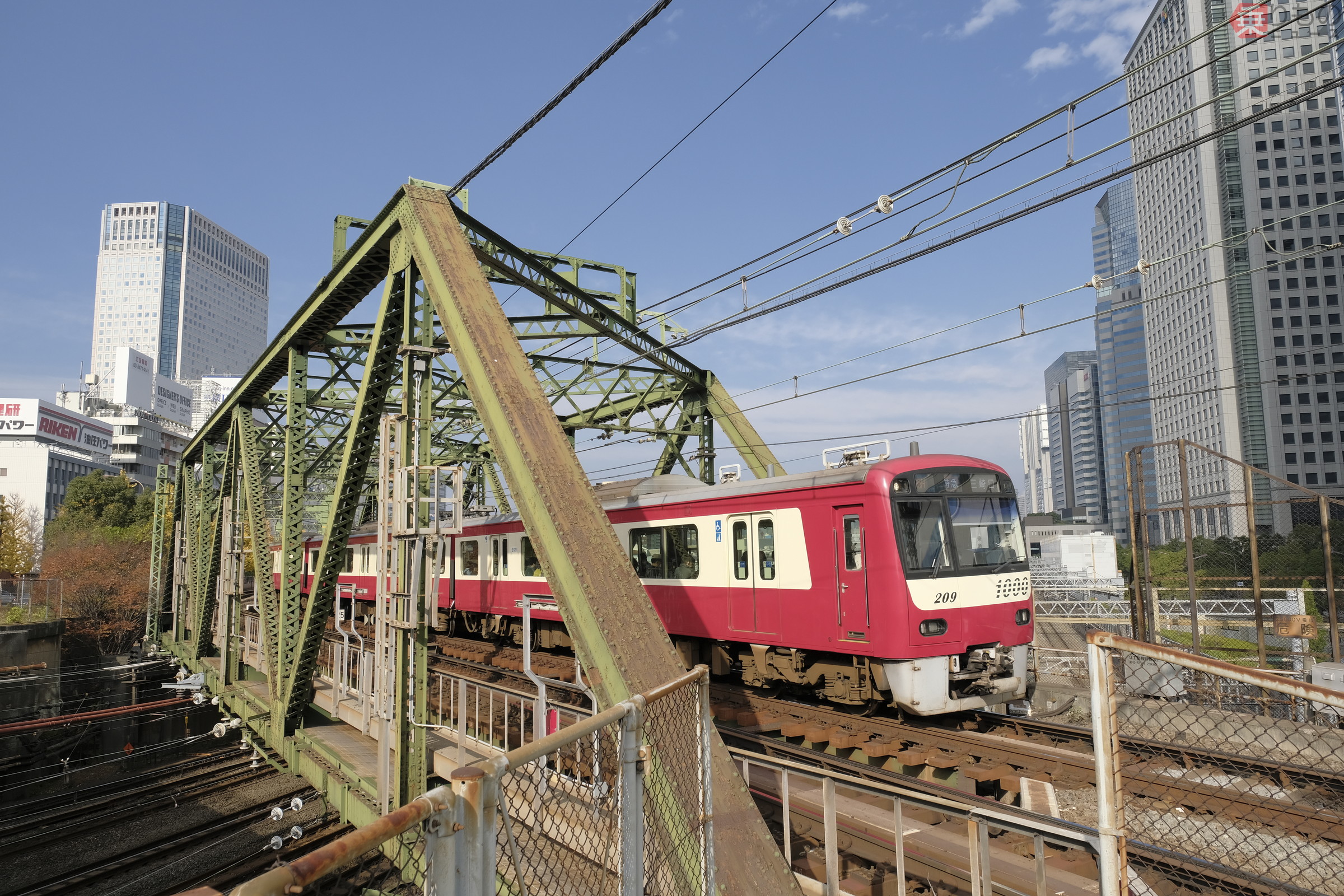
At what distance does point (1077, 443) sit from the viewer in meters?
150

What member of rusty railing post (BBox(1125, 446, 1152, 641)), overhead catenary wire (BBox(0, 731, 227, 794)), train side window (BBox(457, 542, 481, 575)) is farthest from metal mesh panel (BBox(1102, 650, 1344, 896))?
overhead catenary wire (BBox(0, 731, 227, 794))

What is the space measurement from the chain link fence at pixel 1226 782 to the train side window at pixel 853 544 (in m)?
2.71

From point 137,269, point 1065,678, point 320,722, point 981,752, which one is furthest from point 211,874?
point 137,269

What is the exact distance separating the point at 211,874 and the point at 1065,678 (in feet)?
59.4

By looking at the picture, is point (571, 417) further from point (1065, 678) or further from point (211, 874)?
point (1065, 678)

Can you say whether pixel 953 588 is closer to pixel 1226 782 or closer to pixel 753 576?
pixel 753 576

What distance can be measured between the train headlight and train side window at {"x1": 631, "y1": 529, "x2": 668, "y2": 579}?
13.7 ft

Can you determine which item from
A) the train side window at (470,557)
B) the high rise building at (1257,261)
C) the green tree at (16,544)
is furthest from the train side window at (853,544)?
the high rise building at (1257,261)

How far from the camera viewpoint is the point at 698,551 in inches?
432

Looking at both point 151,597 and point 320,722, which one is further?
point 151,597

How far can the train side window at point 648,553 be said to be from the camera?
38.5ft

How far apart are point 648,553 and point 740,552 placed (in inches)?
83.2

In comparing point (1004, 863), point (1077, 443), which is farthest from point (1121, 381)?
point (1004, 863)

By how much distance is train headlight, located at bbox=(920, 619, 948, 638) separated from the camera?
8469 mm
